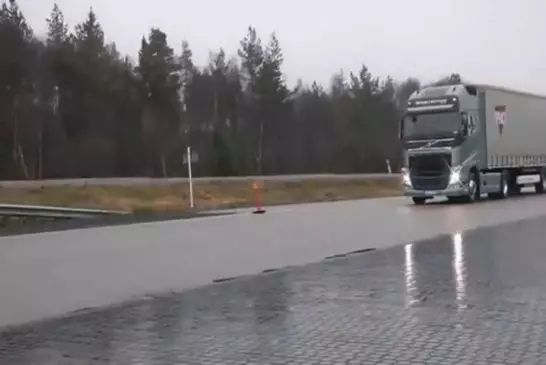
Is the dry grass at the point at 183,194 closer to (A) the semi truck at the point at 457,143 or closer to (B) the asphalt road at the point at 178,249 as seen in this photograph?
A: (A) the semi truck at the point at 457,143

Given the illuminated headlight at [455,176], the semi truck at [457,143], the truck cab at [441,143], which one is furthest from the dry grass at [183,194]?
the illuminated headlight at [455,176]

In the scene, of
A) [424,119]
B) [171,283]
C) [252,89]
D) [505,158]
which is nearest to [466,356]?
[171,283]

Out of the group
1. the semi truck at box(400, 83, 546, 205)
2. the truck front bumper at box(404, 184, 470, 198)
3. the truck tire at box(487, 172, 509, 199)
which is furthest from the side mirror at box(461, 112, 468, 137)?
the truck tire at box(487, 172, 509, 199)

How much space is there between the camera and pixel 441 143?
31.9m

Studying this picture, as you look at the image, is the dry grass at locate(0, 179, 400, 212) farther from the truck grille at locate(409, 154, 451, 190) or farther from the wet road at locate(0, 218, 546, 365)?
the wet road at locate(0, 218, 546, 365)

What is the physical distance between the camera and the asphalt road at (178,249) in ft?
38.6

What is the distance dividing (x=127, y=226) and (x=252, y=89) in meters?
69.9

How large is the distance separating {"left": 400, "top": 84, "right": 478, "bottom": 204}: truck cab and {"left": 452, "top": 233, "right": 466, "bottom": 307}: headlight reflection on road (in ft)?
44.1

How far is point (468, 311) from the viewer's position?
29.8 ft

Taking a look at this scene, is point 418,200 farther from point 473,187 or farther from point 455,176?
point 455,176

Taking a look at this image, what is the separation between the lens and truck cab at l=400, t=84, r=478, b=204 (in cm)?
3192

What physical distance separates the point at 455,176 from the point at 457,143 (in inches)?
48.3

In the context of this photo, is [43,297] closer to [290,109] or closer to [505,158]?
[505,158]

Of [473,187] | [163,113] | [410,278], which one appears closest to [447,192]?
[473,187]
